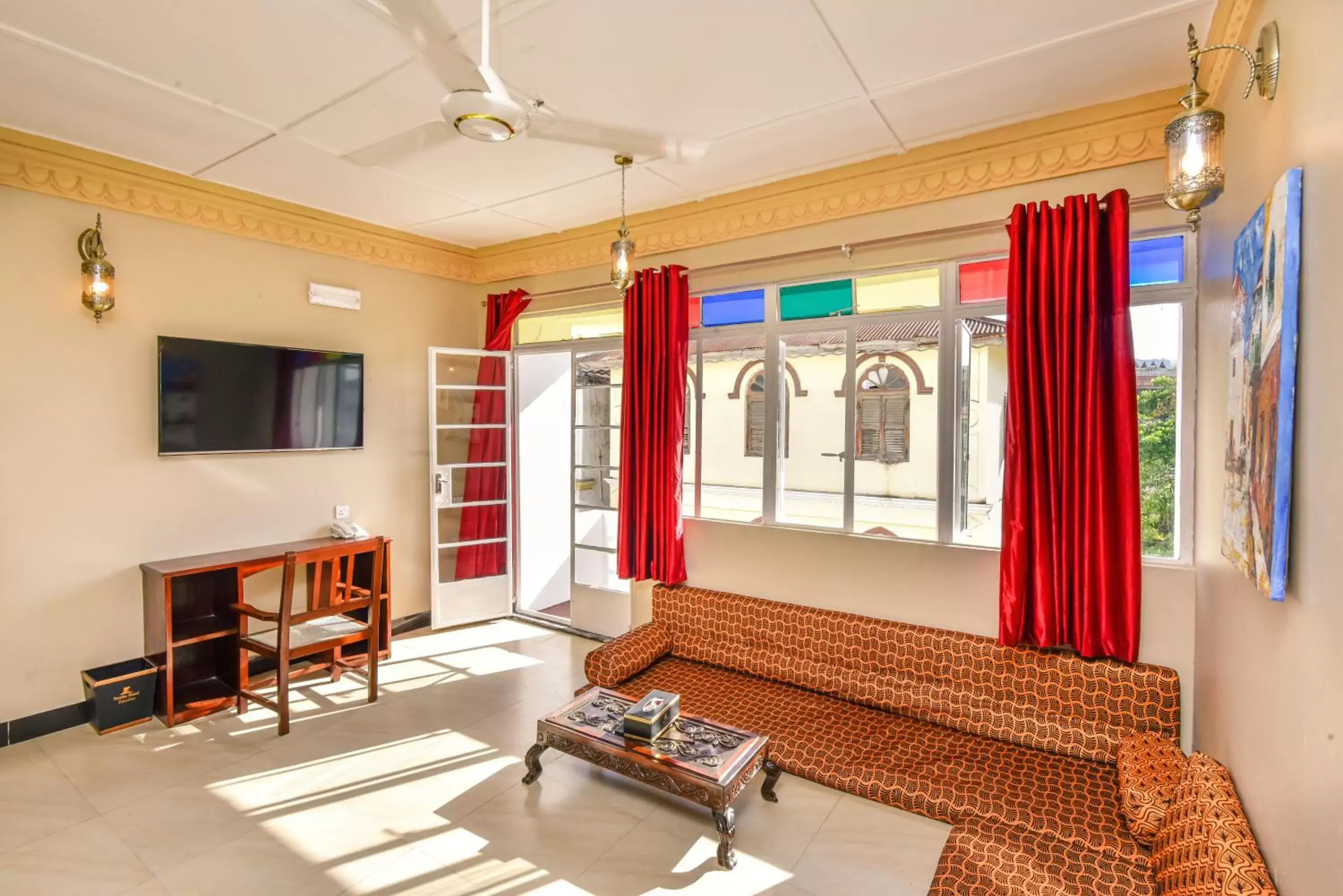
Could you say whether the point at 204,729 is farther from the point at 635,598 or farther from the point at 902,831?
the point at 902,831

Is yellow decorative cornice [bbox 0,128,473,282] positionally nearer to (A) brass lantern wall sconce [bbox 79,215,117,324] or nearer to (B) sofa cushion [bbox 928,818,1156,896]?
(A) brass lantern wall sconce [bbox 79,215,117,324]

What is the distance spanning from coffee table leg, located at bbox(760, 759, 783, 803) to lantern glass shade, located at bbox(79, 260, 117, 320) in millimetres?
3953

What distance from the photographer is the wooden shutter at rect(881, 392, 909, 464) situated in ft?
20.3

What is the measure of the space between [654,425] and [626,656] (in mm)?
1399

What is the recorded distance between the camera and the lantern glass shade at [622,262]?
3121mm

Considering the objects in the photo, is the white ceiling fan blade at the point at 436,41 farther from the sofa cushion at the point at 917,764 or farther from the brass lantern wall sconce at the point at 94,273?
the sofa cushion at the point at 917,764

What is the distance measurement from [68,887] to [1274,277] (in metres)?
3.97

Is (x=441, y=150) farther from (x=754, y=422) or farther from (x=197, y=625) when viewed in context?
(x=754, y=422)

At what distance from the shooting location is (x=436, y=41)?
221 cm

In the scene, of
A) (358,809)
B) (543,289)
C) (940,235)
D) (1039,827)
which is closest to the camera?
(1039,827)

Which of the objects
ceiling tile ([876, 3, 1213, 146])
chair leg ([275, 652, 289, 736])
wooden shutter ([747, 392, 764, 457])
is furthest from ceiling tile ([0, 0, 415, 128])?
wooden shutter ([747, 392, 764, 457])

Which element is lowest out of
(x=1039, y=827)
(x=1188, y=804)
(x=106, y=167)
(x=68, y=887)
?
(x=68, y=887)

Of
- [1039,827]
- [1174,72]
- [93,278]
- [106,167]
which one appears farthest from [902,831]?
[106,167]

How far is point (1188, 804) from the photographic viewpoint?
1.88 meters
